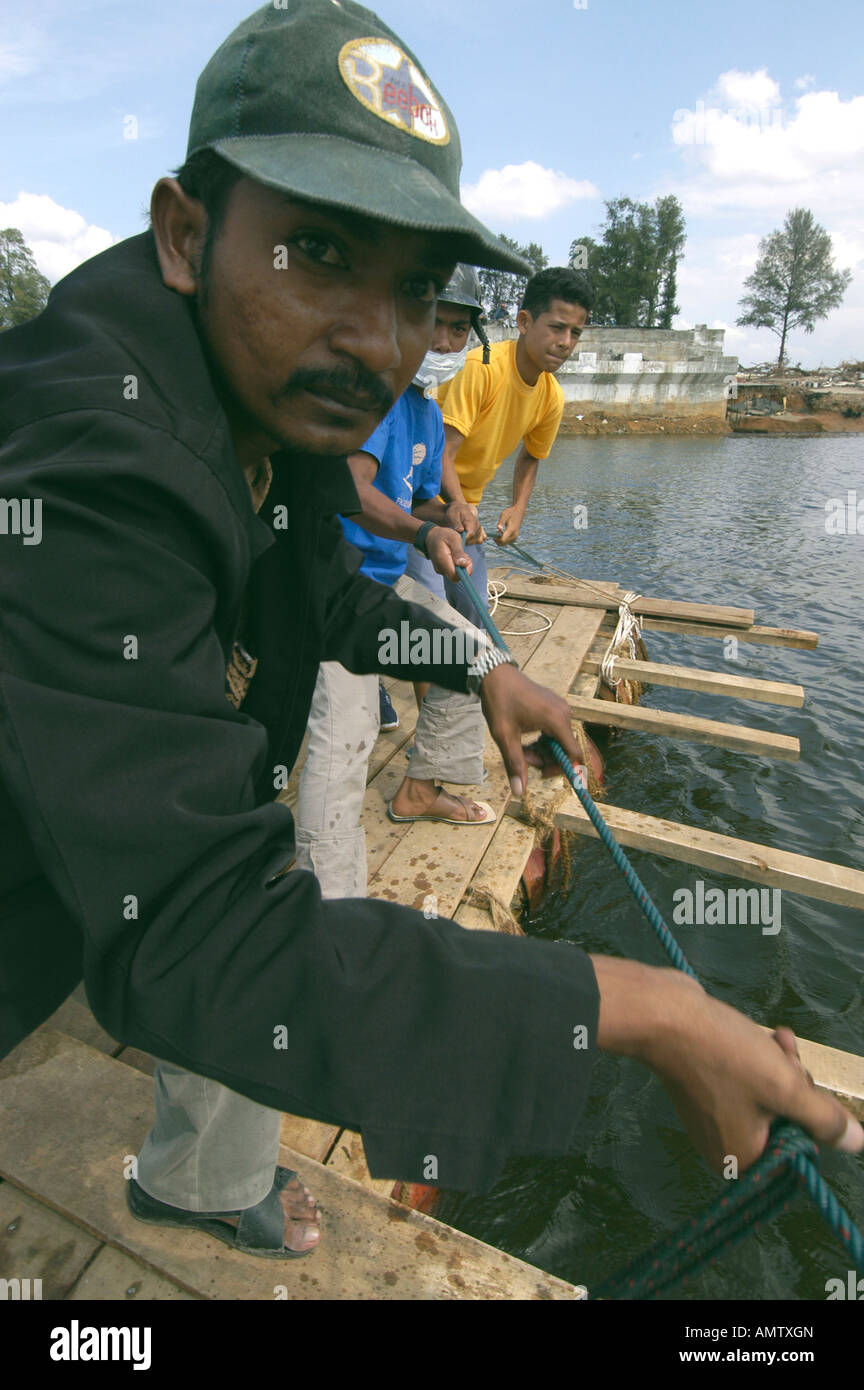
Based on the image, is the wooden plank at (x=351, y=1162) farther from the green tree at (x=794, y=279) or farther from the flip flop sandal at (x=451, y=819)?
the green tree at (x=794, y=279)

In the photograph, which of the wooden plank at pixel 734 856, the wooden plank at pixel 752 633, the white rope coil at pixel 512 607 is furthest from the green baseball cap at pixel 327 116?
the wooden plank at pixel 752 633

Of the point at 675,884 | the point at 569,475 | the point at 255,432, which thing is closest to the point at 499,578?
the point at 675,884

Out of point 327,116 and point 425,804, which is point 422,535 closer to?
point 425,804

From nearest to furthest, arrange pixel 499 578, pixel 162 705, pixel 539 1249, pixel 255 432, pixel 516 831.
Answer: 1. pixel 162 705
2. pixel 255 432
3. pixel 539 1249
4. pixel 516 831
5. pixel 499 578

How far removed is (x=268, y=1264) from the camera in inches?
70.9

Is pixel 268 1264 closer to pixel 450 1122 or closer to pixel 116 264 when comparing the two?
pixel 450 1122

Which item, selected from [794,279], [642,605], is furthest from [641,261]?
[642,605]

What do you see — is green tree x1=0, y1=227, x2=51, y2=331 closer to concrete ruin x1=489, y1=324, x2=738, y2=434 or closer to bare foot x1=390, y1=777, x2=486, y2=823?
concrete ruin x1=489, y1=324, x2=738, y2=434

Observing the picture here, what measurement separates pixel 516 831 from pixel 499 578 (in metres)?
4.87

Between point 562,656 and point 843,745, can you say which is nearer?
point 562,656

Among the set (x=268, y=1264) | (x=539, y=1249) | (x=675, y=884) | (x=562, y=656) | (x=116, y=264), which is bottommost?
(x=539, y=1249)

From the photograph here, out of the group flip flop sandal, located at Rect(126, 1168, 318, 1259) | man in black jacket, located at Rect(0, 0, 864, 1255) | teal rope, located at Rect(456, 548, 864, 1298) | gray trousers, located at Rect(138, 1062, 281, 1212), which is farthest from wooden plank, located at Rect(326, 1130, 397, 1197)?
man in black jacket, located at Rect(0, 0, 864, 1255)

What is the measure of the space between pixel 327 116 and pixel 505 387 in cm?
399

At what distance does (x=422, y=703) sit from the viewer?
3.88 m
